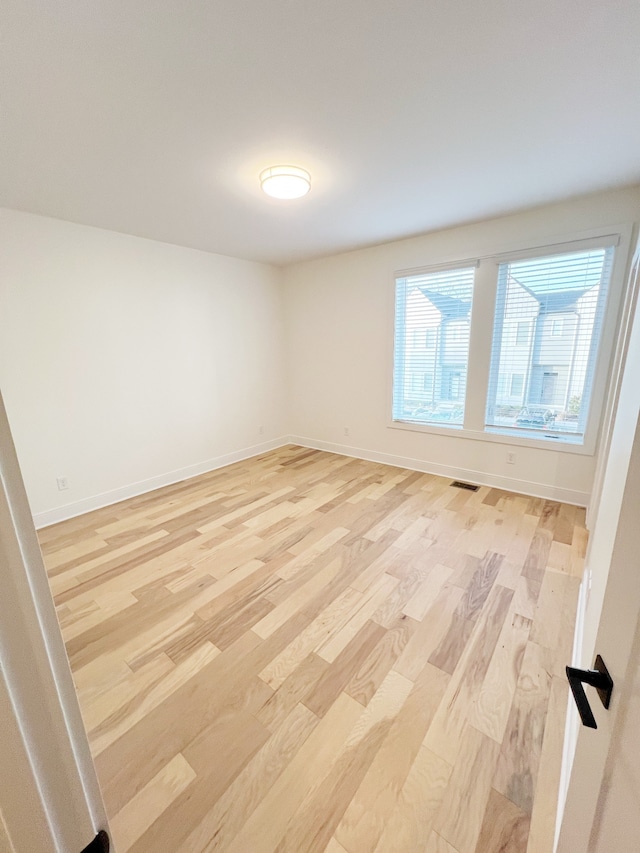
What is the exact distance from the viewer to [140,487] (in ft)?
11.6

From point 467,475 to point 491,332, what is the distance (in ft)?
4.90

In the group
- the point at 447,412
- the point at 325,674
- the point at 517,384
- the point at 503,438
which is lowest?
the point at 325,674

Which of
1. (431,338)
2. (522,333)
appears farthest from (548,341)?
(431,338)

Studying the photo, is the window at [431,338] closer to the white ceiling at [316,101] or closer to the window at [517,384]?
the window at [517,384]

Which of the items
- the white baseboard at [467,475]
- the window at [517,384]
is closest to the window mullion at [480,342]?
the window at [517,384]

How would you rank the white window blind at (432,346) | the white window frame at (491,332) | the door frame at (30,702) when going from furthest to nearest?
1. the white window blind at (432,346)
2. the white window frame at (491,332)
3. the door frame at (30,702)

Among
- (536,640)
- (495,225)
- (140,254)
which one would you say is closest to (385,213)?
(495,225)

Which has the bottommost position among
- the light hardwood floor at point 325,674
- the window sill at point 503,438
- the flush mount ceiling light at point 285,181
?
the light hardwood floor at point 325,674

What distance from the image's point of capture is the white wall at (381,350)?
2896mm

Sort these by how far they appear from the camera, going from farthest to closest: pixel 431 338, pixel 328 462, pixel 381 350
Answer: pixel 328 462 < pixel 381 350 < pixel 431 338

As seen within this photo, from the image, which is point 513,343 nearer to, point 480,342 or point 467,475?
point 480,342

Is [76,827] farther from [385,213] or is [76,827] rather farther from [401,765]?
[385,213]

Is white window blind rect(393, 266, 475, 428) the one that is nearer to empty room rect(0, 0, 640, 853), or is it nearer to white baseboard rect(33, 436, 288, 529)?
empty room rect(0, 0, 640, 853)

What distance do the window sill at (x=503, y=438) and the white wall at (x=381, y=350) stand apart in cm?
5
